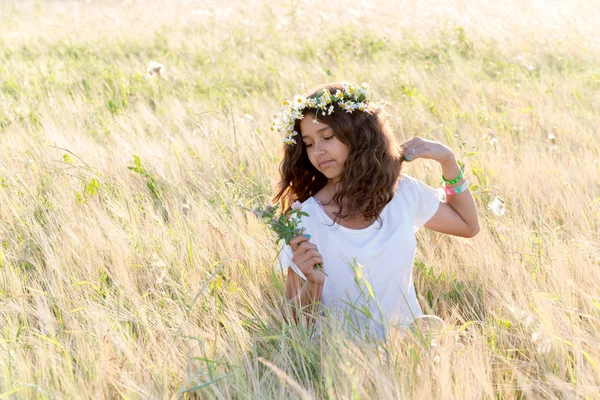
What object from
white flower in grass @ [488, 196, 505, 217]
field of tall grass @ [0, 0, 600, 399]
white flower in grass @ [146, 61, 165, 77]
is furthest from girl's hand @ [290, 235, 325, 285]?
white flower in grass @ [146, 61, 165, 77]

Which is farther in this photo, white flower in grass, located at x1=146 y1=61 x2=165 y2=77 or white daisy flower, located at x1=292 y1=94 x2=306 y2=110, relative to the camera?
white flower in grass, located at x1=146 y1=61 x2=165 y2=77

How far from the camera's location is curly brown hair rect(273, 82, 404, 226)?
2.81 m

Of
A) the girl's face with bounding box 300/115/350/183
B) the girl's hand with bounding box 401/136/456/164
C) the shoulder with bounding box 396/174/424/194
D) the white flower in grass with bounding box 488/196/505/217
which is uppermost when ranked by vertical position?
the girl's face with bounding box 300/115/350/183

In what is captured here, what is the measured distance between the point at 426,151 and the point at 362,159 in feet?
1.00

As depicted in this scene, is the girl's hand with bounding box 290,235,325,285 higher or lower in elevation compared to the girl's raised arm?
higher

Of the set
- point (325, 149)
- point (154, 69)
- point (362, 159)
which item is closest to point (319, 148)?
point (325, 149)

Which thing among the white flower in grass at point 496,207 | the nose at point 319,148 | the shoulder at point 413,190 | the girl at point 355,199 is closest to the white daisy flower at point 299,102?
the girl at point 355,199

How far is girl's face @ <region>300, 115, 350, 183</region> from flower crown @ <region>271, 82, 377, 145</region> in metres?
0.04

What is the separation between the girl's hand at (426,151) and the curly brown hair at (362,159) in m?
0.05

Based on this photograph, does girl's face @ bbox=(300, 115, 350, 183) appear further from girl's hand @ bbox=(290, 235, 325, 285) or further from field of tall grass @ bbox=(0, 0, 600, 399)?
field of tall grass @ bbox=(0, 0, 600, 399)

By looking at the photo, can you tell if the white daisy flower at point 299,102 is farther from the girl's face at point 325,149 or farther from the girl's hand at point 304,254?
the girl's hand at point 304,254

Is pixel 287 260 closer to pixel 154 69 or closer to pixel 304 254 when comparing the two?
pixel 304 254

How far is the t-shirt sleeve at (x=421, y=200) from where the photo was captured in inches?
116

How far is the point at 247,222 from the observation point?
3746mm
